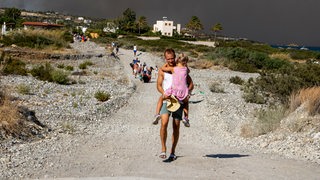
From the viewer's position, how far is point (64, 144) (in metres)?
Result: 9.91

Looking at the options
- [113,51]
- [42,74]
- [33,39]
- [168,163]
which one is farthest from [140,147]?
[113,51]

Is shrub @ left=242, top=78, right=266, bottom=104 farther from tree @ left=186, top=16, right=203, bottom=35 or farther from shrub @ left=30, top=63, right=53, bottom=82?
tree @ left=186, top=16, right=203, bottom=35

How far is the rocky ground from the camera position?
7.56 meters

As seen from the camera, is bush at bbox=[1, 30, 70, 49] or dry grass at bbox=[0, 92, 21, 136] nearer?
dry grass at bbox=[0, 92, 21, 136]

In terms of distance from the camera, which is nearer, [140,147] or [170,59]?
[170,59]

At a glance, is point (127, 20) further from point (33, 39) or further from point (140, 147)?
point (140, 147)

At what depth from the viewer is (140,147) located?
10.1m

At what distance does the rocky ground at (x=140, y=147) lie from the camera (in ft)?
24.8

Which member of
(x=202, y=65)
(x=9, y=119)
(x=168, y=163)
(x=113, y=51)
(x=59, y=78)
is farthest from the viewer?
(x=113, y=51)

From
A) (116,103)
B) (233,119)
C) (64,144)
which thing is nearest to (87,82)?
(116,103)

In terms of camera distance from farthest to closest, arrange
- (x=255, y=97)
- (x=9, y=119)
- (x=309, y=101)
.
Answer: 1. (x=255, y=97)
2. (x=309, y=101)
3. (x=9, y=119)

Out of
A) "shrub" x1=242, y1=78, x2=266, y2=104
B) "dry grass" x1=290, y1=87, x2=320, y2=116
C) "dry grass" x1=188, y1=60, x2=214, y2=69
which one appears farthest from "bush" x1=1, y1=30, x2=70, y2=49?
"dry grass" x1=290, y1=87, x2=320, y2=116

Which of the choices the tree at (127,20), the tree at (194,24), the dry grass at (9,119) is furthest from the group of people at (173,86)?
the tree at (194,24)

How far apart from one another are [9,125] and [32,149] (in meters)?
1.54
